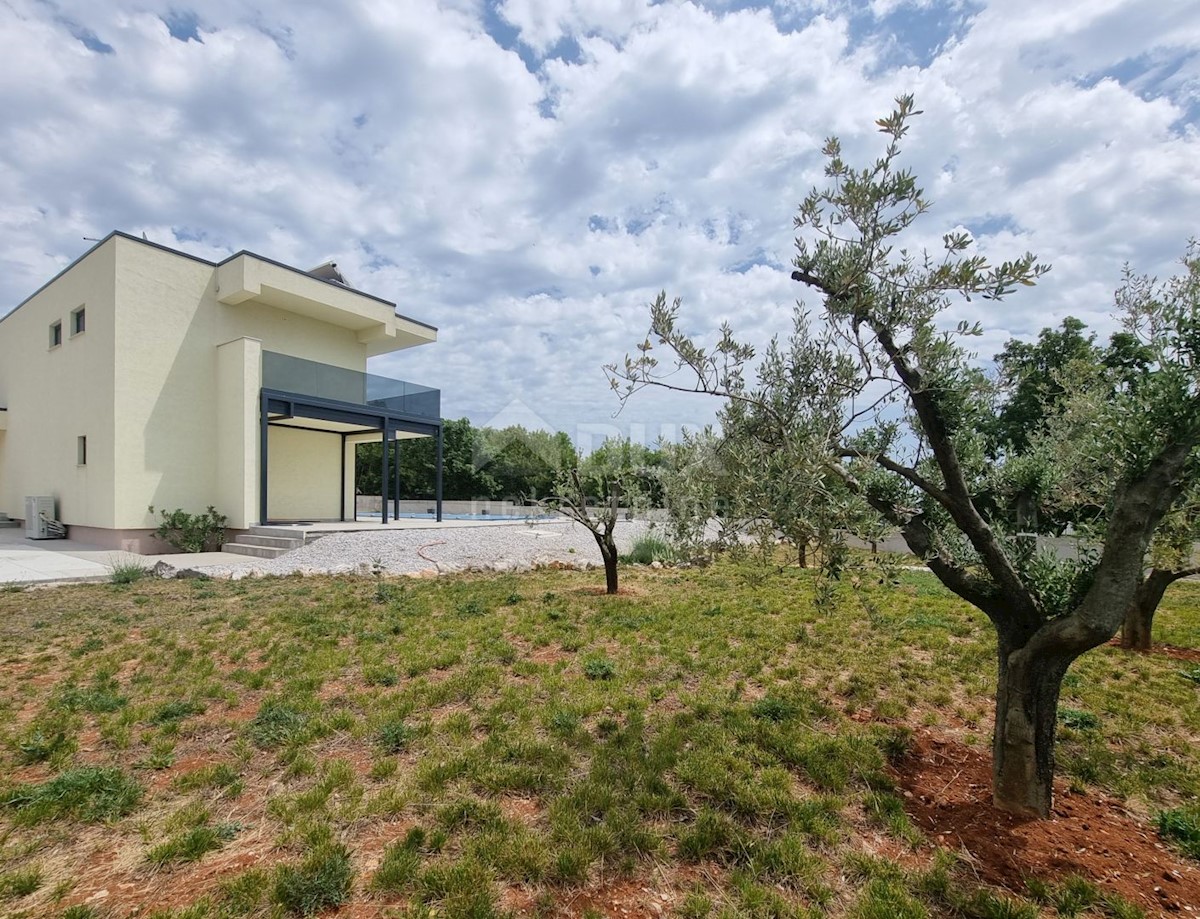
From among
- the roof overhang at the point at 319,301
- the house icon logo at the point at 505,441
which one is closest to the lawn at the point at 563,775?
the roof overhang at the point at 319,301

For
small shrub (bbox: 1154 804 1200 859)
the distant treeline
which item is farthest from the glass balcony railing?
small shrub (bbox: 1154 804 1200 859)

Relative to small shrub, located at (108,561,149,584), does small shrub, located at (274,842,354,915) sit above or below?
below

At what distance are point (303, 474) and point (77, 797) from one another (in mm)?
16255

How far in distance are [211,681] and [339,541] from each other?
29.3 feet

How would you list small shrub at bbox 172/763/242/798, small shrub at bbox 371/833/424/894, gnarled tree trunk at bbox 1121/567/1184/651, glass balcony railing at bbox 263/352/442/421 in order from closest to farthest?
small shrub at bbox 371/833/424/894 < small shrub at bbox 172/763/242/798 < gnarled tree trunk at bbox 1121/567/1184/651 < glass balcony railing at bbox 263/352/442/421

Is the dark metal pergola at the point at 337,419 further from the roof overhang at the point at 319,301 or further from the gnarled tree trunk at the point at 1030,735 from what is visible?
the gnarled tree trunk at the point at 1030,735

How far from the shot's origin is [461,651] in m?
5.66

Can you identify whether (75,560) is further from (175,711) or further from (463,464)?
(463,464)

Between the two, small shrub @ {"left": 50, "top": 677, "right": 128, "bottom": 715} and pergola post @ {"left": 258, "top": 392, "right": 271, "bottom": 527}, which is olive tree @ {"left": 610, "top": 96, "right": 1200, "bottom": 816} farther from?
pergola post @ {"left": 258, "top": 392, "right": 271, "bottom": 527}

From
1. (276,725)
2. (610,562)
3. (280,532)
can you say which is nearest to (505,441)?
(280,532)

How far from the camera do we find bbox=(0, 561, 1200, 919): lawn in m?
2.49

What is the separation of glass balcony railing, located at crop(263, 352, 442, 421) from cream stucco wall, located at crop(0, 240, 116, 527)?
3456 mm

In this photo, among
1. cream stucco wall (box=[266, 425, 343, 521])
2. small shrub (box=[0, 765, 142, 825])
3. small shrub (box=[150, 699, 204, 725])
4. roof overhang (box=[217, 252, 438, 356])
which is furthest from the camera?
cream stucco wall (box=[266, 425, 343, 521])

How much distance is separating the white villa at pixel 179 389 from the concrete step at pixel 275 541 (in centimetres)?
56
